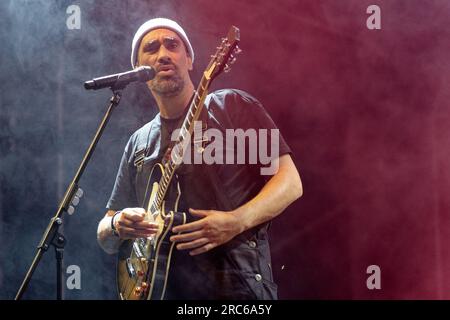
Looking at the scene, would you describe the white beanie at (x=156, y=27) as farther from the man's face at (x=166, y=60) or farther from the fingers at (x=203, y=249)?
the fingers at (x=203, y=249)

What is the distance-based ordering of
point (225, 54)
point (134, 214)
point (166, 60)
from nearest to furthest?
point (225, 54), point (134, 214), point (166, 60)

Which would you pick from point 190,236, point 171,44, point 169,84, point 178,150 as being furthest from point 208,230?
point 171,44

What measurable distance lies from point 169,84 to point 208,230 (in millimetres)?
579

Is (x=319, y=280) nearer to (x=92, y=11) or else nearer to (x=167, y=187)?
(x=167, y=187)

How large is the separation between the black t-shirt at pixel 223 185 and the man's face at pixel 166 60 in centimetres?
12

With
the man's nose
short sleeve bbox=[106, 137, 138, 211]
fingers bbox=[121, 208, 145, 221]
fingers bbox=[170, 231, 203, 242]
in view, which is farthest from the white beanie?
fingers bbox=[170, 231, 203, 242]

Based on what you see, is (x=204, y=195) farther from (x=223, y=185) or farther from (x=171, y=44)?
(x=171, y=44)

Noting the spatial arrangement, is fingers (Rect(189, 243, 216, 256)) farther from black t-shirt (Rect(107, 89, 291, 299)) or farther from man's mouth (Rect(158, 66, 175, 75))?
man's mouth (Rect(158, 66, 175, 75))

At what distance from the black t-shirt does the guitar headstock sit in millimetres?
203

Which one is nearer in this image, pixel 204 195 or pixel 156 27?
pixel 204 195

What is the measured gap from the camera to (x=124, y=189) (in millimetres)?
2424

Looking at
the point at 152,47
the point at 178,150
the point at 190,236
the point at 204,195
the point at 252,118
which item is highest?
the point at 152,47

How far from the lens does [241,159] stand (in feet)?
7.54

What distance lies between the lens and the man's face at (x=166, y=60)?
91.9 inches
